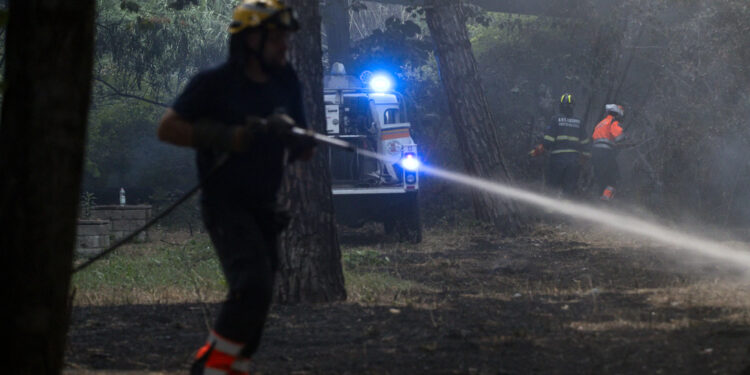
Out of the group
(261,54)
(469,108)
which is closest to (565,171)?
(469,108)

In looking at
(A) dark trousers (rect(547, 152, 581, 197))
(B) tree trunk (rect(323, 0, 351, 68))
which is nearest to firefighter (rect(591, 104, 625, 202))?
(A) dark trousers (rect(547, 152, 581, 197))

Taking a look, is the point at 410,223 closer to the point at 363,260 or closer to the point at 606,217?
the point at 363,260

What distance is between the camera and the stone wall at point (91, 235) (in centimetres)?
1484

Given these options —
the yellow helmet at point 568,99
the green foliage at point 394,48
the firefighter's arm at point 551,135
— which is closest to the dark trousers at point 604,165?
the firefighter's arm at point 551,135

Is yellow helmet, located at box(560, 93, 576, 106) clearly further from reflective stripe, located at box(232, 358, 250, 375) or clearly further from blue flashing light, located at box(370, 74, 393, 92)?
reflective stripe, located at box(232, 358, 250, 375)

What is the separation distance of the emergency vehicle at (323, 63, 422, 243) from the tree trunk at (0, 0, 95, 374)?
1040cm

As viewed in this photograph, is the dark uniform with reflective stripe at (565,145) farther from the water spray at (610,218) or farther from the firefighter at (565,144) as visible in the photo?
the water spray at (610,218)

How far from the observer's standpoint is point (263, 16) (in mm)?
4250

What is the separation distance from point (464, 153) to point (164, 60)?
10346 mm

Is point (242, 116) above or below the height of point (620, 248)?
above

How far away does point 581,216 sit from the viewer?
18078mm

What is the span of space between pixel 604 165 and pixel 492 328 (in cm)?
1191

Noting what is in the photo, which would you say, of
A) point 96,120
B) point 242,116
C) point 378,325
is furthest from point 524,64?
point 242,116

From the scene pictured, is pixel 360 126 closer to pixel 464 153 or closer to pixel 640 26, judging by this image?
pixel 464 153
